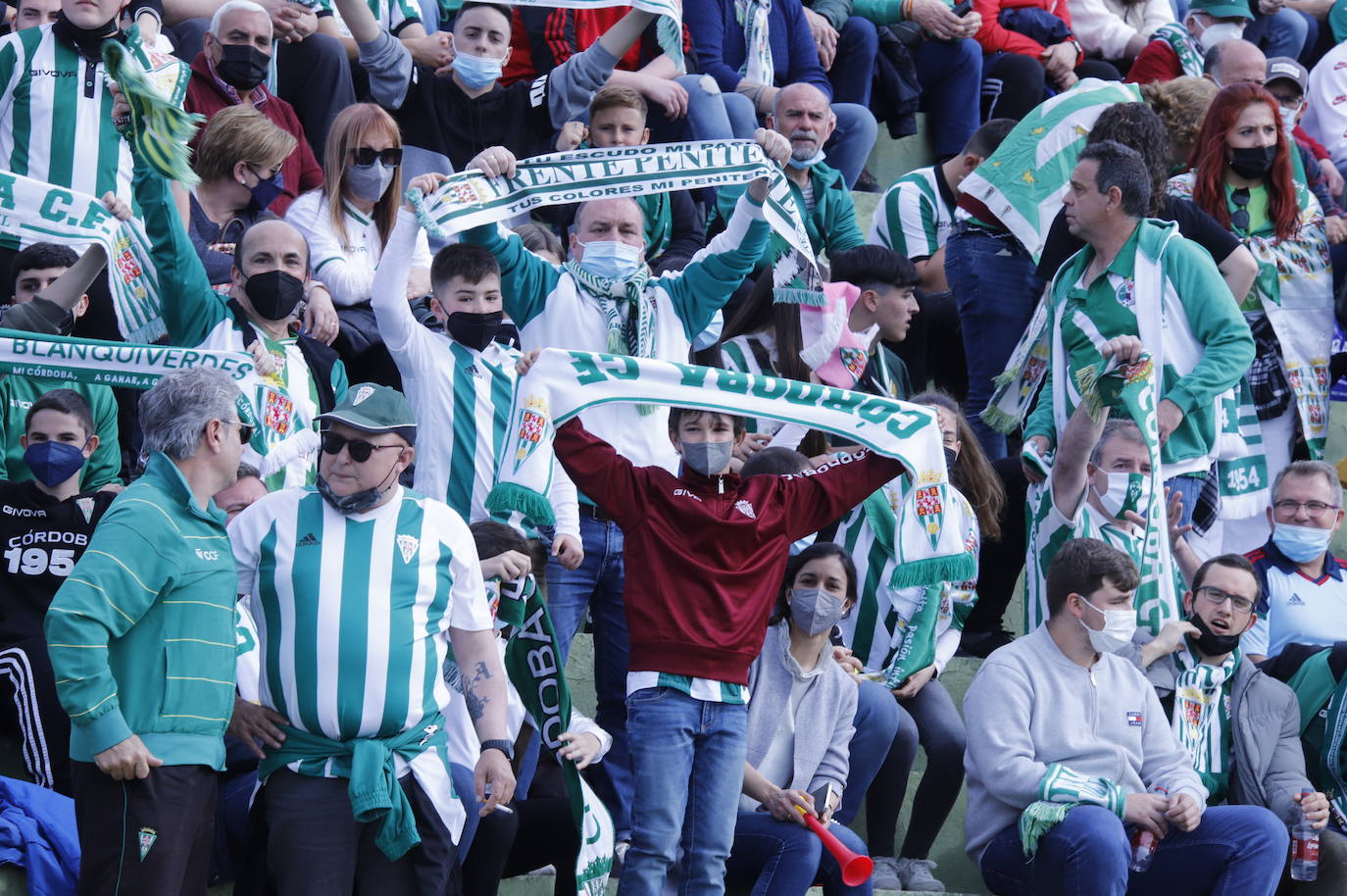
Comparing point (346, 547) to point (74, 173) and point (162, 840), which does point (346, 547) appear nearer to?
point (162, 840)

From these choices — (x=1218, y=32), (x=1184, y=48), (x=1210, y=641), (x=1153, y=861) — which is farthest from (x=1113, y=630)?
(x=1218, y=32)

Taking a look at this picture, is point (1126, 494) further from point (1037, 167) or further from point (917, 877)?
point (1037, 167)

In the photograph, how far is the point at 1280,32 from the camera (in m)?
11.4

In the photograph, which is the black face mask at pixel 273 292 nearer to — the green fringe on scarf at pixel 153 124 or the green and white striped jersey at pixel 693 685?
the green fringe on scarf at pixel 153 124

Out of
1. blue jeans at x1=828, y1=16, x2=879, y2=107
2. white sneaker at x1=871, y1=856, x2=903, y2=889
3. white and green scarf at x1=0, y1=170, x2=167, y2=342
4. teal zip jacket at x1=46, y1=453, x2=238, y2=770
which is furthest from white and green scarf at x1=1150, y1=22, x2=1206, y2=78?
teal zip jacket at x1=46, y1=453, x2=238, y2=770

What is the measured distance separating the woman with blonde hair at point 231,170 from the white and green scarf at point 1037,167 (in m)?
2.89

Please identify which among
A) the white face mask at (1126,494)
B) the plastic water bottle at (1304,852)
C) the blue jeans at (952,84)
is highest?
the blue jeans at (952,84)

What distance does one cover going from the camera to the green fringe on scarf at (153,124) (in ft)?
19.0

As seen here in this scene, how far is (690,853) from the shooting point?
17.3 feet

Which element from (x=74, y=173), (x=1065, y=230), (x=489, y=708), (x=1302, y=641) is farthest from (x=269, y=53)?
(x=1302, y=641)

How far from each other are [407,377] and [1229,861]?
2.96 metres

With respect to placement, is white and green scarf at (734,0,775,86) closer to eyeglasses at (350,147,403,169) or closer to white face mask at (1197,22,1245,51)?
eyeglasses at (350,147,403,169)

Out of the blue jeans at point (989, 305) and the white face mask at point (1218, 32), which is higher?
the white face mask at point (1218, 32)

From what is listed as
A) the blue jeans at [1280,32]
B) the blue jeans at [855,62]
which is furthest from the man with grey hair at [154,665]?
the blue jeans at [1280,32]
